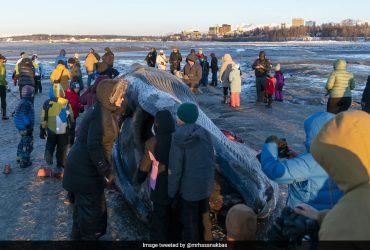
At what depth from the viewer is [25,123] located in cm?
739

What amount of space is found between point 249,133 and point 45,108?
4888 millimetres

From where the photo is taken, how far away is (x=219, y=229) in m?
5.02

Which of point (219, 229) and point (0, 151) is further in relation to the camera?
point (0, 151)

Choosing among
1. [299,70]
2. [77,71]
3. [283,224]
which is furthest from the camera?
[299,70]

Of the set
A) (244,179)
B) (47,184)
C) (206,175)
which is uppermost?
(206,175)

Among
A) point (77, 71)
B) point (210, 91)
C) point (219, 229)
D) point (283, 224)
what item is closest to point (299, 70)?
point (210, 91)

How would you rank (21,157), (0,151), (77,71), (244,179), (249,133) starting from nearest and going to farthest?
(244,179) → (21,157) → (0,151) → (249,133) → (77,71)

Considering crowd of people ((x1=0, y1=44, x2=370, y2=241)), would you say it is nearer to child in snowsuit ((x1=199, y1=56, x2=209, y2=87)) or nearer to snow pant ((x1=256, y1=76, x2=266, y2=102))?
snow pant ((x1=256, y1=76, x2=266, y2=102))

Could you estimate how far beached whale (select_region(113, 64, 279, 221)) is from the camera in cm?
497

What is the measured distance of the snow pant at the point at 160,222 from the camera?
4242 mm

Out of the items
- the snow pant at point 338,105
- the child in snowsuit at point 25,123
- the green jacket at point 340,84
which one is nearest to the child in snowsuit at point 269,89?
the green jacket at point 340,84

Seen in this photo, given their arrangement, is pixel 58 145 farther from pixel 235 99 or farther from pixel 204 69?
pixel 204 69

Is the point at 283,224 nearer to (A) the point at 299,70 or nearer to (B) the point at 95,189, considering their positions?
(B) the point at 95,189

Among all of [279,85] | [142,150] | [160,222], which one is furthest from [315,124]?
[279,85]
